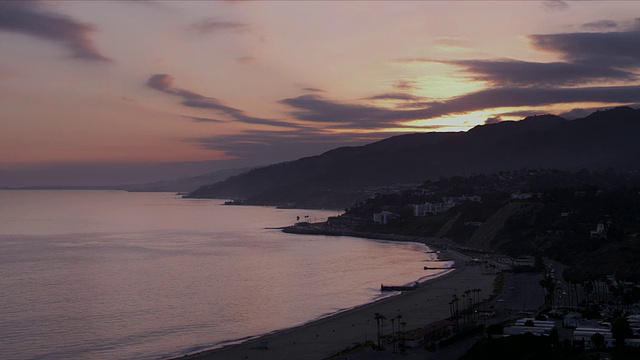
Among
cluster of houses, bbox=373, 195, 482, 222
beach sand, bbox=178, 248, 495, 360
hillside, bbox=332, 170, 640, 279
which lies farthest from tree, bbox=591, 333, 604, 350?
cluster of houses, bbox=373, 195, 482, 222

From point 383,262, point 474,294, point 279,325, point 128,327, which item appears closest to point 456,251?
point 383,262

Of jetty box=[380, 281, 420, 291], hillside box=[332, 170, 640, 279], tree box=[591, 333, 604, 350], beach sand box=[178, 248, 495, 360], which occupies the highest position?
hillside box=[332, 170, 640, 279]

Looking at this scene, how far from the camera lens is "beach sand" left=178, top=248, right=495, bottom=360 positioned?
3251cm

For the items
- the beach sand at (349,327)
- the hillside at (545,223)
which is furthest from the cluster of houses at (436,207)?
the beach sand at (349,327)

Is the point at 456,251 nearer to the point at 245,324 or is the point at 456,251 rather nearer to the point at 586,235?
the point at 586,235

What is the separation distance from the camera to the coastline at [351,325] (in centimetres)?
3256

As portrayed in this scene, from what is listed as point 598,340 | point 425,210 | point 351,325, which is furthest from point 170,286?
point 425,210

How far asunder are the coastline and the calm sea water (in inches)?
60.3

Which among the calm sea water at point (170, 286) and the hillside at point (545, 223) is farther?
the hillside at point (545, 223)

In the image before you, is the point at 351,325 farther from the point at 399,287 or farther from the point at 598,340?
the point at 399,287

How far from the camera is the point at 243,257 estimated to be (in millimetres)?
73562

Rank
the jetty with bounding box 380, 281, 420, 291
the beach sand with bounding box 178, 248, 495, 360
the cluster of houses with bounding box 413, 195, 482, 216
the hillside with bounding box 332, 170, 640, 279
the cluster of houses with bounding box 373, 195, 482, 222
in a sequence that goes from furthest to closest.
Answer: the cluster of houses with bounding box 373, 195, 482, 222
the cluster of houses with bounding box 413, 195, 482, 216
the hillside with bounding box 332, 170, 640, 279
the jetty with bounding box 380, 281, 420, 291
the beach sand with bounding box 178, 248, 495, 360

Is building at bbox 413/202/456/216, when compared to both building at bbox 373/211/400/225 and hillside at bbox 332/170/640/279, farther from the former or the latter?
building at bbox 373/211/400/225

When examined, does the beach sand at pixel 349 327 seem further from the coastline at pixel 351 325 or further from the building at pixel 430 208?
the building at pixel 430 208
